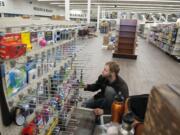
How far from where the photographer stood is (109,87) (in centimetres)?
272

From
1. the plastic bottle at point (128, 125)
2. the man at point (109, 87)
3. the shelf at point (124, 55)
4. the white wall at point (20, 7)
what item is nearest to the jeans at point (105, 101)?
the man at point (109, 87)

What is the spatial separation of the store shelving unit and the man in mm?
6079

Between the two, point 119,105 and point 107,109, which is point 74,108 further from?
point 119,105

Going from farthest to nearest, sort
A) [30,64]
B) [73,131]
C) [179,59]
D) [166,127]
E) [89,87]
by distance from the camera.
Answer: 1. [179,59]
2. [89,87]
3. [73,131]
4. [30,64]
5. [166,127]

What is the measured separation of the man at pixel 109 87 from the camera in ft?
8.64

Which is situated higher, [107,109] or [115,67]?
[115,67]

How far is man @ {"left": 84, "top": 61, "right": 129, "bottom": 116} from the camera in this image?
263cm

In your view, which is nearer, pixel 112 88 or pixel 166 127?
pixel 166 127

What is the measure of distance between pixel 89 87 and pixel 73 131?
0.78m

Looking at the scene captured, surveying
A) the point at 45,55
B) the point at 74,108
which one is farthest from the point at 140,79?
the point at 45,55

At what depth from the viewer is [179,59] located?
900 cm

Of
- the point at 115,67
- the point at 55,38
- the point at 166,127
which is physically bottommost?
the point at 115,67

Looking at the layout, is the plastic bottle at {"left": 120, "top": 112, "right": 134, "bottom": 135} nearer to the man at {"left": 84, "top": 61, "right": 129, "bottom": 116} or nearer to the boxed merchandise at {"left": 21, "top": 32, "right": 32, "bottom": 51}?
the boxed merchandise at {"left": 21, "top": 32, "right": 32, "bottom": 51}

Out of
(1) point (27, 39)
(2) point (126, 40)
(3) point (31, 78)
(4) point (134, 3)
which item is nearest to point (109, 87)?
(3) point (31, 78)
